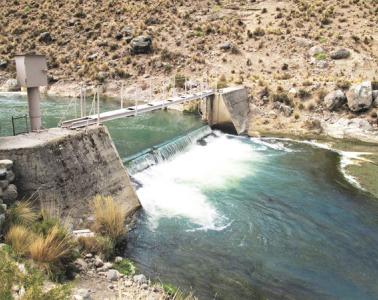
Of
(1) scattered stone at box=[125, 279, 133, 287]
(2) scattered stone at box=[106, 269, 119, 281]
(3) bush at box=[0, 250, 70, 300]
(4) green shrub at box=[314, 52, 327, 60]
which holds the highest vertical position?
(4) green shrub at box=[314, 52, 327, 60]

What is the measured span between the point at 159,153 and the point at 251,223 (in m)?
7.53

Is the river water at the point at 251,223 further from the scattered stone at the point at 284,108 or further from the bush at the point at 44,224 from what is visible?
the scattered stone at the point at 284,108

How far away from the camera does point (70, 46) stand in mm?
51812

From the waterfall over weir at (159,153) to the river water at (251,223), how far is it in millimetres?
69

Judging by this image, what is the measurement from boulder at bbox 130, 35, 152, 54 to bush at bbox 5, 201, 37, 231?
39.6 m

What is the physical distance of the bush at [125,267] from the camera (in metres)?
9.67

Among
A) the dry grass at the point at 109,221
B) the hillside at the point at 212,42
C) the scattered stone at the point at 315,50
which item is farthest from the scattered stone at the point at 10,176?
the scattered stone at the point at 315,50

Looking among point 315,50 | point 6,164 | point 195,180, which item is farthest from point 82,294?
point 315,50

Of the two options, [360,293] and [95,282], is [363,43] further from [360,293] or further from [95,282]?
[95,282]

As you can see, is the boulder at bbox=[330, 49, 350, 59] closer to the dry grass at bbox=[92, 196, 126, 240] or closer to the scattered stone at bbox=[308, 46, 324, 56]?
the scattered stone at bbox=[308, 46, 324, 56]

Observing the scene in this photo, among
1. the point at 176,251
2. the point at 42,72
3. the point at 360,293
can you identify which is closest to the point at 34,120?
the point at 42,72

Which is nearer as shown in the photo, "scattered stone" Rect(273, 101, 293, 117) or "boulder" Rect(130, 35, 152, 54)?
"scattered stone" Rect(273, 101, 293, 117)

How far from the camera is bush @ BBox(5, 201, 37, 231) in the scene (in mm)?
9188

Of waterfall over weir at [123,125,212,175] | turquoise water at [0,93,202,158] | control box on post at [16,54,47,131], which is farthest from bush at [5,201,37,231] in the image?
turquoise water at [0,93,202,158]
